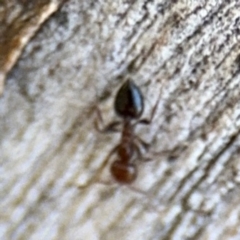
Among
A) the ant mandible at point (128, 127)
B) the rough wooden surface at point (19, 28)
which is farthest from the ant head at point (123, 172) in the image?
the rough wooden surface at point (19, 28)

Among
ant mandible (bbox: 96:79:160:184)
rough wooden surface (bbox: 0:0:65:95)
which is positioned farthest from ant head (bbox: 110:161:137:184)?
rough wooden surface (bbox: 0:0:65:95)

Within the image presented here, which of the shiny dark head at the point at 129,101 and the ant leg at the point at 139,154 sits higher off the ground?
the shiny dark head at the point at 129,101

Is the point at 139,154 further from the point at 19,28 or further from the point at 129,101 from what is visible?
the point at 19,28

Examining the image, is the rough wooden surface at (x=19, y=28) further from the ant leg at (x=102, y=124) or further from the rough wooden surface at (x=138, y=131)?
the ant leg at (x=102, y=124)

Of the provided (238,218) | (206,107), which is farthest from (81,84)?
(238,218)

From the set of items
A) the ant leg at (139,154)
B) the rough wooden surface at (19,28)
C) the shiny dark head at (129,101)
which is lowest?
the ant leg at (139,154)

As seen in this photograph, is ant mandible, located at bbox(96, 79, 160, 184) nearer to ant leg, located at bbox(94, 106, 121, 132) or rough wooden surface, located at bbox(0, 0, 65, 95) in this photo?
ant leg, located at bbox(94, 106, 121, 132)
